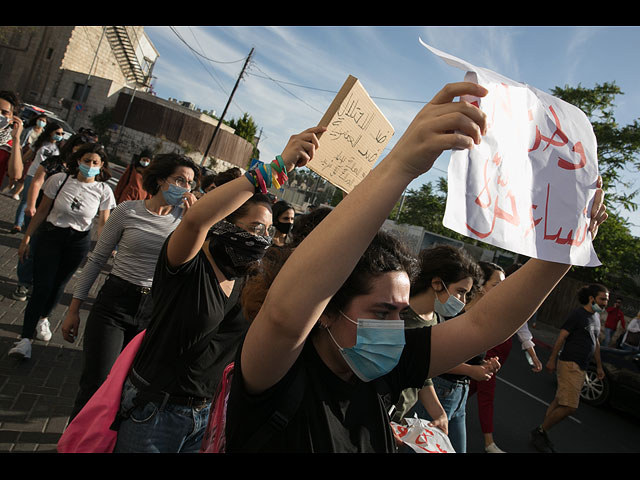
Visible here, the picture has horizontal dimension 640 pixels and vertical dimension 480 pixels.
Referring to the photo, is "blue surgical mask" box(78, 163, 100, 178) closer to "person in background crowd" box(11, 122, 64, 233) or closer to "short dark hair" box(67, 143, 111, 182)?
"short dark hair" box(67, 143, 111, 182)

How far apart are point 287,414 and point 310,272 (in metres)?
0.46

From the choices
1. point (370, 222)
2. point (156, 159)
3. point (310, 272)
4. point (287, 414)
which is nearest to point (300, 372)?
point (287, 414)

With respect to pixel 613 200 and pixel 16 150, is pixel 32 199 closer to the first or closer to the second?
pixel 16 150

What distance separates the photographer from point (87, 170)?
14.3ft

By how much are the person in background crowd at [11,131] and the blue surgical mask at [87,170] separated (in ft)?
2.88

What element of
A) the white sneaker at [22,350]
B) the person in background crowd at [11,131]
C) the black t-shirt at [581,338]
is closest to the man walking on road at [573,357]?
the black t-shirt at [581,338]

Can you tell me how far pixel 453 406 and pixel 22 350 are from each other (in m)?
3.59

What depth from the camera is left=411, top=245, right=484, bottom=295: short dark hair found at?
3116 mm

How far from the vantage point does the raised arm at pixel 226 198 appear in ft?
6.02

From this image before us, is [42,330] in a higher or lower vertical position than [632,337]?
lower

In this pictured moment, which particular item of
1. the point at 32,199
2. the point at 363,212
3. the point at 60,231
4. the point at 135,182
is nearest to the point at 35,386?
the point at 60,231

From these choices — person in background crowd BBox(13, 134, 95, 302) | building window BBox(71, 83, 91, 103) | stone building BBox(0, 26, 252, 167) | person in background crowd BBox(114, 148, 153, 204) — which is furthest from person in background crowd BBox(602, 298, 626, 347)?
building window BBox(71, 83, 91, 103)
